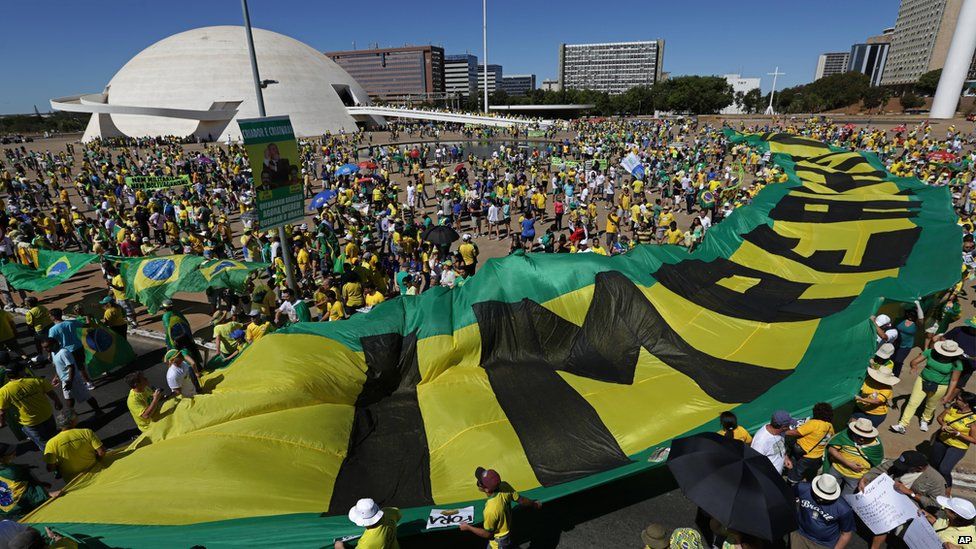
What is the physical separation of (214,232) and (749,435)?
51.7 feet

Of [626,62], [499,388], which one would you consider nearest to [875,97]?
[499,388]

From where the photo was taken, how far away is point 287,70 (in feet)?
225

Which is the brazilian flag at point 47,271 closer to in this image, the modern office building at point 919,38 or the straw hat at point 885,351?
the straw hat at point 885,351

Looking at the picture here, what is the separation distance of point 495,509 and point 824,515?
115 inches

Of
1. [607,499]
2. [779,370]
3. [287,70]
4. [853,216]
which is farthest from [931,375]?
[287,70]

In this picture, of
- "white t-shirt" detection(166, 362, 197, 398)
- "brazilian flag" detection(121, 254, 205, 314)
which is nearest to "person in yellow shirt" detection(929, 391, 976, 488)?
"white t-shirt" detection(166, 362, 197, 398)

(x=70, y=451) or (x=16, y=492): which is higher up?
(x=70, y=451)

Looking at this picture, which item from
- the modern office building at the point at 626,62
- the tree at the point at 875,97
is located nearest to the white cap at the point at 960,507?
the tree at the point at 875,97

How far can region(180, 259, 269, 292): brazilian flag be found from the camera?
379 inches

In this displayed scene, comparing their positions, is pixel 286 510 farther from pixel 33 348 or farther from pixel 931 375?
pixel 33 348

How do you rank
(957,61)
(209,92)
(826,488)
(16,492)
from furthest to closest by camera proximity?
(209,92), (957,61), (16,492), (826,488)

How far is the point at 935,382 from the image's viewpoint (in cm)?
602

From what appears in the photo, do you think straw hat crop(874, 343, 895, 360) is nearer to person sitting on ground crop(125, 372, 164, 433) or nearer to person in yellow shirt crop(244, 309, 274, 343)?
person in yellow shirt crop(244, 309, 274, 343)

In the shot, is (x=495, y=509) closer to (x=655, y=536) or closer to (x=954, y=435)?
(x=655, y=536)
